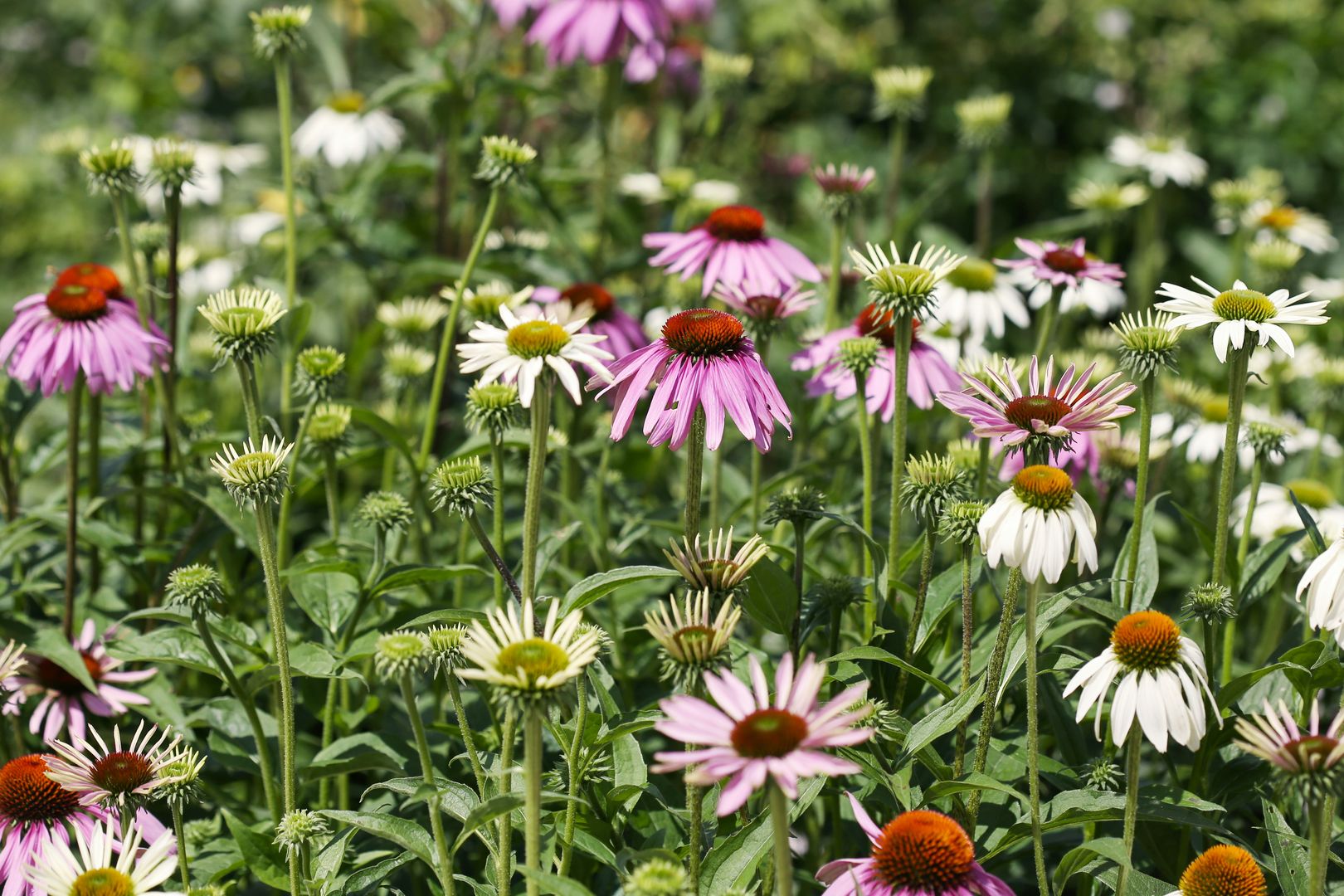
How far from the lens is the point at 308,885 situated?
4.32 ft

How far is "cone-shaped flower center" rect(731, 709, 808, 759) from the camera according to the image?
0.98 meters

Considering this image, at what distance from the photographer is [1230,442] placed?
1.41 m

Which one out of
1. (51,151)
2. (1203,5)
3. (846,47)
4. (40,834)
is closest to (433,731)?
(40,834)

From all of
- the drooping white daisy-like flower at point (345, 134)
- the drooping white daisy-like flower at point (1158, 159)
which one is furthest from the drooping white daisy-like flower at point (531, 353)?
the drooping white daisy-like flower at point (1158, 159)

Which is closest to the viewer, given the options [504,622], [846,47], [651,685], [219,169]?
[504,622]

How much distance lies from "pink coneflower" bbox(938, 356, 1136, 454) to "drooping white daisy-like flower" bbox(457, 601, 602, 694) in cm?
45

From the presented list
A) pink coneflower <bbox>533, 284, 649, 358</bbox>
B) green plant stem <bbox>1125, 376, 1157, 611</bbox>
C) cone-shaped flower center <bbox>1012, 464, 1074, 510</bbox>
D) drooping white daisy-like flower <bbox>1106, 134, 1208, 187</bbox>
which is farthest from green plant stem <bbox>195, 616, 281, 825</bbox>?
drooping white daisy-like flower <bbox>1106, 134, 1208, 187</bbox>

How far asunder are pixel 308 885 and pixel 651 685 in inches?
24.9

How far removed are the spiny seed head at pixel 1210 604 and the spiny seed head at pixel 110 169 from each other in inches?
61.3

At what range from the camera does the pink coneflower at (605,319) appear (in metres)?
2.05

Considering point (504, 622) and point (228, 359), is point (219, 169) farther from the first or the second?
point (504, 622)

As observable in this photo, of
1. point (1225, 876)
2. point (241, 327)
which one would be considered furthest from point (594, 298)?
point (1225, 876)

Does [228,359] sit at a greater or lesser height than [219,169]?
→ lesser

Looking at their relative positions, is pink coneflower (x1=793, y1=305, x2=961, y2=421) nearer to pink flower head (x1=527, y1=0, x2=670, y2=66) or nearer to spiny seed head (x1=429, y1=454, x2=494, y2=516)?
spiny seed head (x1=429, y1=454, x2=494, y2=516)
